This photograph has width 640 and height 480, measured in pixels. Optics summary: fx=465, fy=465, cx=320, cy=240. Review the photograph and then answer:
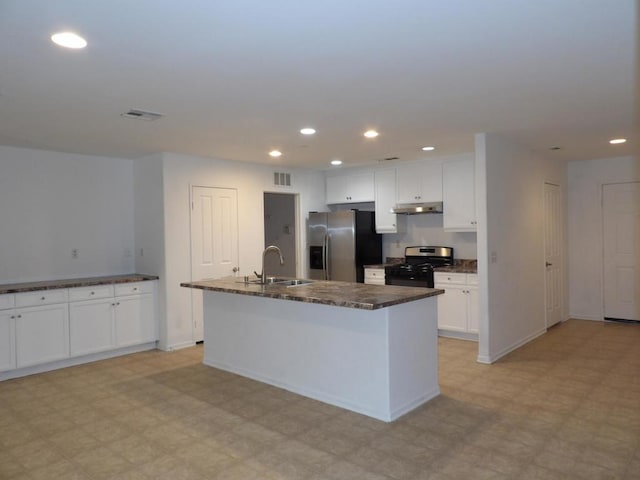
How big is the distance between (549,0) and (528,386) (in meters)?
3.13

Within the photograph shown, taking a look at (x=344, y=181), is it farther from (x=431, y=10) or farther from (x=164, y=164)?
(x=431, y=10)

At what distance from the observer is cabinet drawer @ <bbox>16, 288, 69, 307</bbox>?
14.6ft

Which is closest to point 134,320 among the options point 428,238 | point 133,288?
point 133,288

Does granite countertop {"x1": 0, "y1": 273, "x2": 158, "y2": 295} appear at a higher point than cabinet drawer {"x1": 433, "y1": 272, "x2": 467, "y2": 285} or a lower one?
higher

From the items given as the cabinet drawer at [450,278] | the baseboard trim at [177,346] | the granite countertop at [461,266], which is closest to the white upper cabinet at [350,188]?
the granite countertop at [461,266]

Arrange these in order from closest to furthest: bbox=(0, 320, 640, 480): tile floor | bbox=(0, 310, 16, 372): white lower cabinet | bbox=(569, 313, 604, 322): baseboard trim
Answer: bbox=(0, 320, 640, 480): tile floor < bbox=(0, 310, 16, 372): white lower cabinet < bbox=(569, 313, 604, 322): baseboard trim

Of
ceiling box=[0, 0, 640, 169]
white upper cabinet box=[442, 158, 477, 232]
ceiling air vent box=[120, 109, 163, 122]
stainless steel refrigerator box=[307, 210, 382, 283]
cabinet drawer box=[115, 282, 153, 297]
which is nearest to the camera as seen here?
ceiling box=[0, 0, 640, 169]

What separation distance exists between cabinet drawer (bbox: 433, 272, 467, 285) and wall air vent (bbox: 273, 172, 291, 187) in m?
2.48

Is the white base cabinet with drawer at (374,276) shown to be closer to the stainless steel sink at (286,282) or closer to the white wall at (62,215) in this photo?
the stainless steel sink at (286,282)

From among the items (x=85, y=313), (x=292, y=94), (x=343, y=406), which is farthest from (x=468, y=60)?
(x=85, y=313)

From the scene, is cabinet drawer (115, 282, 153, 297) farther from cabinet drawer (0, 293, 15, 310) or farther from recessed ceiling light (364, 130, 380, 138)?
recessed ceiling light (364, 130, 380, 138)

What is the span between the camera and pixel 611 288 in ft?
21.7

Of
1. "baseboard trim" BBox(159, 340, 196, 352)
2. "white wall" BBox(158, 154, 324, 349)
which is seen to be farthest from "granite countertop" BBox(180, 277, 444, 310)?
"baseboard trim" BBox(159, 340, 196, 352)

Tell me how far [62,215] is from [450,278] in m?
4.61
